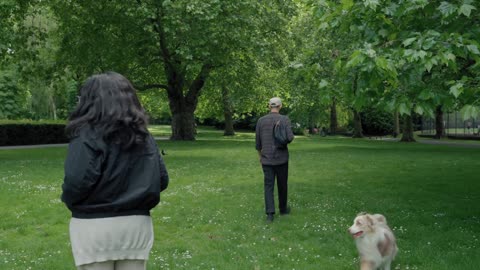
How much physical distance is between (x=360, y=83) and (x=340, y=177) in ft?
29.9

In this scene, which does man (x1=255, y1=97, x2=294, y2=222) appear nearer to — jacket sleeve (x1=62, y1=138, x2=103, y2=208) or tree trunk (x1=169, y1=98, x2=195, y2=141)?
jacket sleeve (x1=62, y1=138, x2=103, y2=208)

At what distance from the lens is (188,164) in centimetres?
2014

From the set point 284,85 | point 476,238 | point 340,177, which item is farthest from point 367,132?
point 476,238

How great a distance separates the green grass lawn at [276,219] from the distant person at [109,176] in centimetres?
353

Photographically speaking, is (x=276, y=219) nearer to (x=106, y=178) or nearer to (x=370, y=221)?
(x=370, y=221)

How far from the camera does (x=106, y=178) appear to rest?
10.4ft

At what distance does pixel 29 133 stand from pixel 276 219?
3251 centimetres

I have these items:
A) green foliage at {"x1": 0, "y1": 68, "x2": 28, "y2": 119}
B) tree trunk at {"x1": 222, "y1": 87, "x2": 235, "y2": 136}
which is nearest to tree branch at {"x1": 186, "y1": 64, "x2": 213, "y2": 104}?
tree trunk at {"x1": 222, "y1": 87, "x2": 235, "y2": 136}

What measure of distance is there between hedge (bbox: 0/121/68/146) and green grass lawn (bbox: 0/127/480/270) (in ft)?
65.7

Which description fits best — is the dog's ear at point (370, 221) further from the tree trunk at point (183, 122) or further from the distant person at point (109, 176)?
the tree trunk at point (183, 122)

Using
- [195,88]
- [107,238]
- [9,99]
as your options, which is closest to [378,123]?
[195,88]

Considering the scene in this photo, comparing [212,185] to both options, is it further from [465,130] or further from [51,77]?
[465,130]

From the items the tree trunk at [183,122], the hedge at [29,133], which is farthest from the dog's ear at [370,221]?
the hedge at [29,133]

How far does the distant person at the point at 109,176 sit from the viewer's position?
3168 mm
